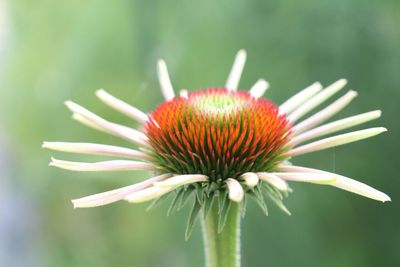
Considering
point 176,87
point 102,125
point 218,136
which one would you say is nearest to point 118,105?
point 102,125

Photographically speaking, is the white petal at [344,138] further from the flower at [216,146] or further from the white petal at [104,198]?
the white petal at [104,198]

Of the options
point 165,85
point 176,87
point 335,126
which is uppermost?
point 176,87

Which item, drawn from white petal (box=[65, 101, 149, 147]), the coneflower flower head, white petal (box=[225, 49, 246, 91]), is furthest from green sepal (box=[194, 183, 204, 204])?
white petal (box=[225, 49, 246, 91])

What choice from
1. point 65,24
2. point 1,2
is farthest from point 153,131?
point 1,2

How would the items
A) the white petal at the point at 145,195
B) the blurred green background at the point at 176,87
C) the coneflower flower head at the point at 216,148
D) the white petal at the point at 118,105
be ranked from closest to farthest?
the white petal at the point at 145,195 → the coneflower flower head at the point at 216,148 → the white petal at the point at 118,105 → the blurred green background at the point at 176,87

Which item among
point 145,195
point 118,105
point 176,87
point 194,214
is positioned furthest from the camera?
point 176,87

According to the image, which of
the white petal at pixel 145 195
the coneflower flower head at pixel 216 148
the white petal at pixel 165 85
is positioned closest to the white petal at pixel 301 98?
the coneflower flower head at pixel 216 148

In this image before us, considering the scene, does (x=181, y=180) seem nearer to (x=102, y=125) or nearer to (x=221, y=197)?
(x=221, y=197)
